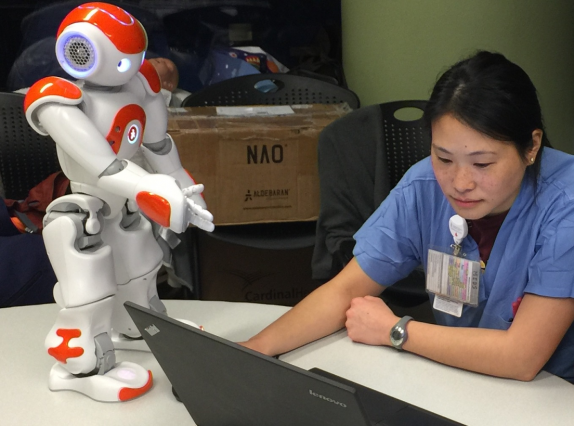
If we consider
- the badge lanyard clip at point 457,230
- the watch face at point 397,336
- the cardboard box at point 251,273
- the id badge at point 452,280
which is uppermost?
the badge lanyard clip at point 457,230

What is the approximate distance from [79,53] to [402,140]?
116 centimetres

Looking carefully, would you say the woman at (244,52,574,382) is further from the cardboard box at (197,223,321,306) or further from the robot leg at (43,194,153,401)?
the cardboard box at (197,223,321,306)

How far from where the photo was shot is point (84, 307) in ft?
3.35

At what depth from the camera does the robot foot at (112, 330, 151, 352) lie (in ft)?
3.92

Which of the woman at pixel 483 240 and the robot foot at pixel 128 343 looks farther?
the robot foot at pixel 128 343

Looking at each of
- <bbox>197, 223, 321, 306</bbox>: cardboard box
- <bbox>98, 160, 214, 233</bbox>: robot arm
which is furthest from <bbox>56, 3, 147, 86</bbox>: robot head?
<bbox>197, 223, 321, 306</bbox>: cardboard box

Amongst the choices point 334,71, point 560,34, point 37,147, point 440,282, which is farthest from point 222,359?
point 334,71

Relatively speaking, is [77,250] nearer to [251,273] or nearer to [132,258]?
[132,258]

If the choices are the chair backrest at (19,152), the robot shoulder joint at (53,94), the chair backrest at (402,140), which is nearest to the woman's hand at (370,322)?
the robot shoulder joint at (53,94)

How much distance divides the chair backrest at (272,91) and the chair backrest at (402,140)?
576 mm

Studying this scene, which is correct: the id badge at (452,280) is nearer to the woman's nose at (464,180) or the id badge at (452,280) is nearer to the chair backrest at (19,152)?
the woman's nose at (464,180)

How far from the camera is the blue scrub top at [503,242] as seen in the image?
3.68 feet

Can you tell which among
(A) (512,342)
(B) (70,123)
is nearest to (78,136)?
(B) (70,123)

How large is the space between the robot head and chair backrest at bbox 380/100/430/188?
42.0 inches
